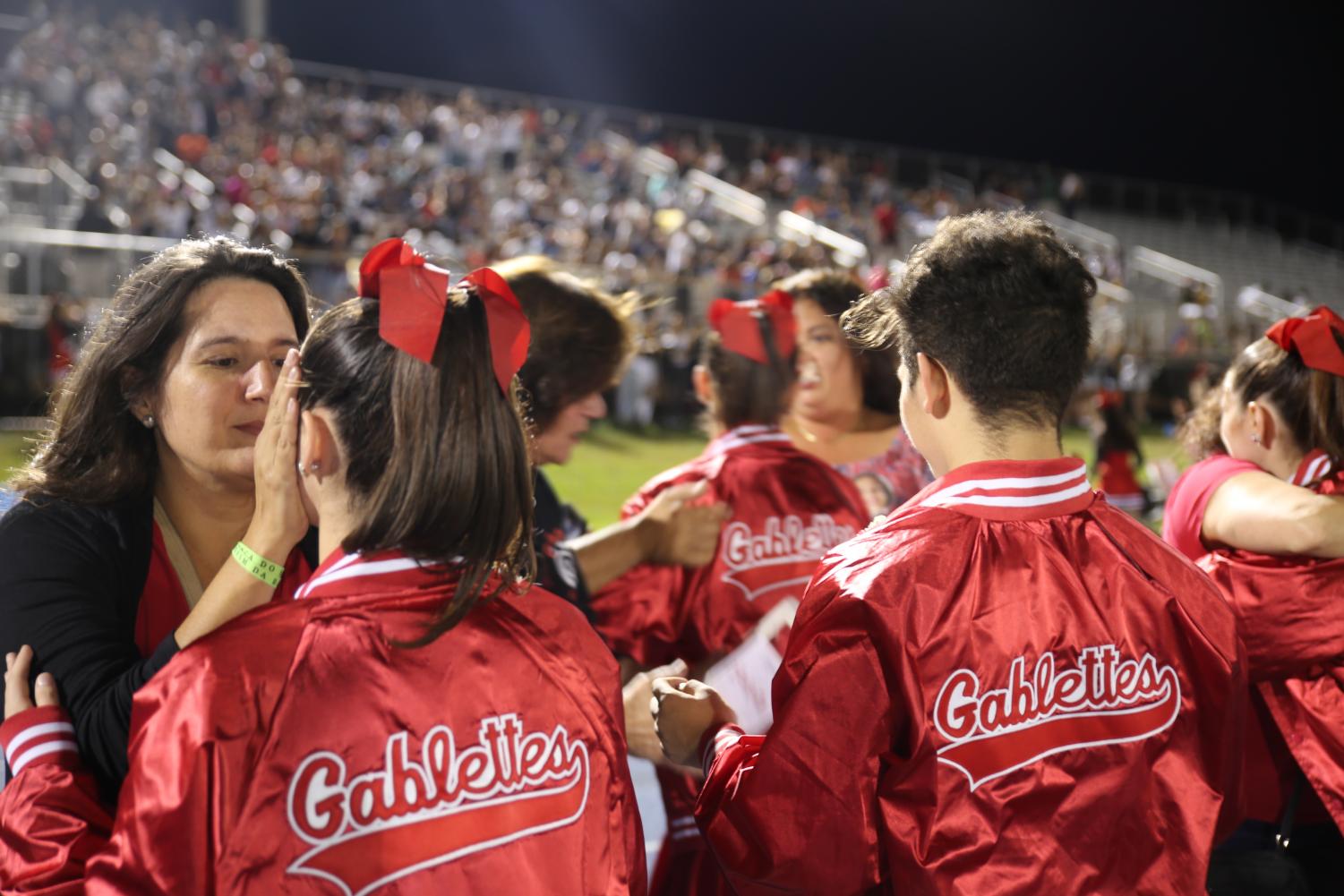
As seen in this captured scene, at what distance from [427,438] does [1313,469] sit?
1.88 meters

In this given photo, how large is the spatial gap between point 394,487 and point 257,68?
20533mm

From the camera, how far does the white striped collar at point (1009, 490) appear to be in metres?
1.76

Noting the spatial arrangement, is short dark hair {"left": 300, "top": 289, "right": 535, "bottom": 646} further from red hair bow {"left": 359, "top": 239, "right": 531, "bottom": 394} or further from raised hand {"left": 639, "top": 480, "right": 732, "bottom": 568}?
raised hand {"left": 639, "top": 480, "right": 732, "bottom": 568}

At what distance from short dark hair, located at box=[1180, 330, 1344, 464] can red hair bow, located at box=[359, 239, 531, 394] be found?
1741mm

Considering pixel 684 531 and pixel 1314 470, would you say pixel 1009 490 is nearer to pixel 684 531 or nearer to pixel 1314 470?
pixel 1314 470

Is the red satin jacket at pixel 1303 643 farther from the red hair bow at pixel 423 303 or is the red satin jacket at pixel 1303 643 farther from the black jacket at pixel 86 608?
the black jacket at pixel 86 608

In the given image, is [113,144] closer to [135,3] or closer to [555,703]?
[135,3]

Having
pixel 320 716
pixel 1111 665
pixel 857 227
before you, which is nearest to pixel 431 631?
pixel 320 716

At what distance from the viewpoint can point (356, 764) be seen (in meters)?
1.41

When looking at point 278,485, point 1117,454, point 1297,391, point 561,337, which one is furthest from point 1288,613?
point 1117,454

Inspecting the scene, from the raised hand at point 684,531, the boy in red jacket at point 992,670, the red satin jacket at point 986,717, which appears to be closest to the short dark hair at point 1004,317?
the boy in red jacket at point 992,670

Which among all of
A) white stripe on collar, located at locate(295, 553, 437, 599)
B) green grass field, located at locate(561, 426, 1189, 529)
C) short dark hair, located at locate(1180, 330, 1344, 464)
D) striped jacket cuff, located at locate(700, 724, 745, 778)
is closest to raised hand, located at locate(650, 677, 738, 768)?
striped jacket cuff, located at locate(700, 724, 745, 778)

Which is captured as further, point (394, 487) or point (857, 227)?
point (857, 227)

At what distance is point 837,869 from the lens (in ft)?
5.45
